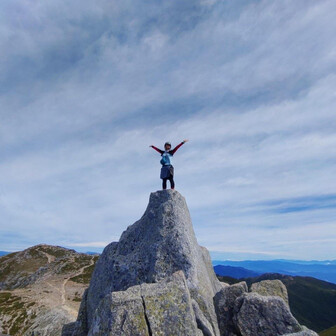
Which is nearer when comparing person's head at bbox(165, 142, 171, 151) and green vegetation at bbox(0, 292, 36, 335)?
person's head at bbox(165, 142, 171, 151)

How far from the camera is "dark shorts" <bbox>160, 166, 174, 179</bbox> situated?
92.0 ft

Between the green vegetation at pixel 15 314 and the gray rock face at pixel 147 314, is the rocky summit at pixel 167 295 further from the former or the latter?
the green vegetation at pixel 15 314

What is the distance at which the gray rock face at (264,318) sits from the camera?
15016 mm

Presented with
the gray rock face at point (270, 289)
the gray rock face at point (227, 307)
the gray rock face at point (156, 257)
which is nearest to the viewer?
the gray rock face at point (227, 307)

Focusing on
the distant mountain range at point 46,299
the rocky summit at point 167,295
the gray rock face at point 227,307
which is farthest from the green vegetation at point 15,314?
the gray rock face at point 227,307

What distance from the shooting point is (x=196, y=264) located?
75.9 feet

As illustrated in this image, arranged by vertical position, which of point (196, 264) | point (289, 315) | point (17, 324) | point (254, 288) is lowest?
point (17, 324)

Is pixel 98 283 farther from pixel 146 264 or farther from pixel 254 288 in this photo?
pixel 254 288

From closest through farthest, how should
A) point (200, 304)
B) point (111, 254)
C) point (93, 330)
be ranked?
point (93, 330), point (200, 304), point (111, 254)

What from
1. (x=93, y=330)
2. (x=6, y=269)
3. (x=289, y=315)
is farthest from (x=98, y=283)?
(x=6, y=269)

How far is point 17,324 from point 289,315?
267 ft

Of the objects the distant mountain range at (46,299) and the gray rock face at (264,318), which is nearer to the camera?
the gray rock face at (264,318)

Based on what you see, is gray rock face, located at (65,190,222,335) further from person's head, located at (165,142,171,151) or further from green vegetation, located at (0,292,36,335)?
green vegetation, located at (0,292,36,335)

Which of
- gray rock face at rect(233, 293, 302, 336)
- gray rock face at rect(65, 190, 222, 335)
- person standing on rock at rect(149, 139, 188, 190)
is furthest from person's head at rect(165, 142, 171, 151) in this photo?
gray rock face at rect(233, 293, 302, 336)
